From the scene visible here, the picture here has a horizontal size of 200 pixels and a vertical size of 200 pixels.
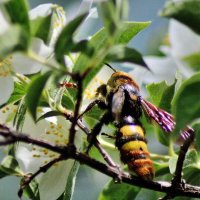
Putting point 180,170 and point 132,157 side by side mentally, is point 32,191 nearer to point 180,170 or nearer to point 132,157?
point 132,157

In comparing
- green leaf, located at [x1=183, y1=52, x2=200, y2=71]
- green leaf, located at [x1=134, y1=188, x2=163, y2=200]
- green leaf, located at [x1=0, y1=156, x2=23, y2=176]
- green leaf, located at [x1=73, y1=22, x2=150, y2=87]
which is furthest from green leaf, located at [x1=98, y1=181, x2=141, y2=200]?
green leaf, located at [x1=183, y1=52, x2=200, y2=71]

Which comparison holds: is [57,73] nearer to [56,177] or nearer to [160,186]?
[160,186]

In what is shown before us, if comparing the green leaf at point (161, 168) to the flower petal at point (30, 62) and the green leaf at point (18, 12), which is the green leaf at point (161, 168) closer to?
the flower petal at point (30, 62)

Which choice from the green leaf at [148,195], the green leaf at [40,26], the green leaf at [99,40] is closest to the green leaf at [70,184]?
the green leaf at [148,195]

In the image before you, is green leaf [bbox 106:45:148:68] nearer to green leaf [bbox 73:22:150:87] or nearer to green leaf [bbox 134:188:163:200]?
green leaf [bbox 73:22:150:87]

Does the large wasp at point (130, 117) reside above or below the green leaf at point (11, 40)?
below

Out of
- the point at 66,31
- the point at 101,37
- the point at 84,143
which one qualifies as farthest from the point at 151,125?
the point at 66,31

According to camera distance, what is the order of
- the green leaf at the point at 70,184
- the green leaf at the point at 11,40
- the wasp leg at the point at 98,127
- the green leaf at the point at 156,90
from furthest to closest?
the green leaf at the point at 156,90, the green leaf at the point at 70,184, the wasp leg at the point at 98,127, the green leaf at the point at 11,40
